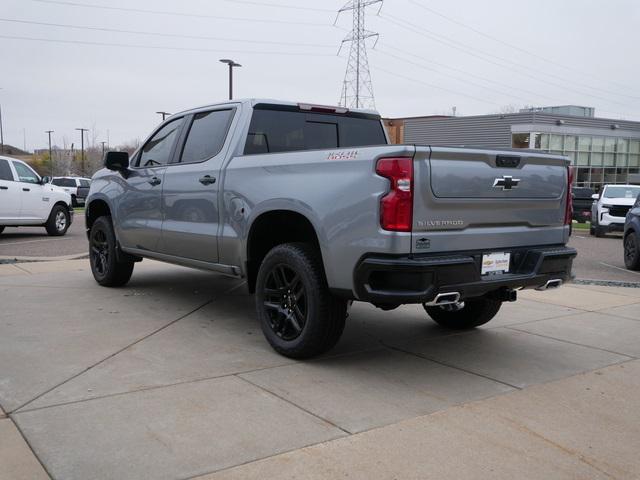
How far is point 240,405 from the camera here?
386 cm

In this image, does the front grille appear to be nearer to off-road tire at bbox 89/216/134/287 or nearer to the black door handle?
off-road tire at bbox 89/216/134/287

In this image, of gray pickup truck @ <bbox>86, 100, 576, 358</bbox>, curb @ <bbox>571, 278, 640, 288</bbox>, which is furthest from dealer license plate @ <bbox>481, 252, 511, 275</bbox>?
curb @ <bbox>571, 278, 640, 288</bbox>

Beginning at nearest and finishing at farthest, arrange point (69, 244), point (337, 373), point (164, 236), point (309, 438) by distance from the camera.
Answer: point (309, 438) < point (337, 373) < point (164, 236) < point (69, 244)

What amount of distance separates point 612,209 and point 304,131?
14.9 metres

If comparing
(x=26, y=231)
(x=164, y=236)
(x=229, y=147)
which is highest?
(x=229, y=147)

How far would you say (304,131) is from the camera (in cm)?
586

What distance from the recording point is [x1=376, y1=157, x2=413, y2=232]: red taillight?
397 centimetres

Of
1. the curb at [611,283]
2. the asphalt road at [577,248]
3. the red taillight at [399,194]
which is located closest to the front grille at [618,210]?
the asphalt road at [577,248]

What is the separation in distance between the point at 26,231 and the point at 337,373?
15716mm

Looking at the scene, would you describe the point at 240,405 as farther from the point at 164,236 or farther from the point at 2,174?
the point at 2,174

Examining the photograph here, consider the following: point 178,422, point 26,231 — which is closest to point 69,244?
point 26,231

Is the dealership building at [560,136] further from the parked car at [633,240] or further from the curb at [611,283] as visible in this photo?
the curb at [611,283]

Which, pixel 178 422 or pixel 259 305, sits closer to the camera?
pixel 178 422

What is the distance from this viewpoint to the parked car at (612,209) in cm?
1791
